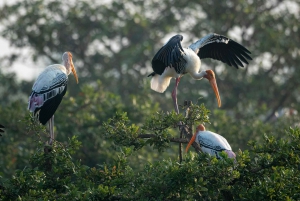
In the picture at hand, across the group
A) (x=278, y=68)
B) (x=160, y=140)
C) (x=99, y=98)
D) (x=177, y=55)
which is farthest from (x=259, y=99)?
(x=160, y=140)

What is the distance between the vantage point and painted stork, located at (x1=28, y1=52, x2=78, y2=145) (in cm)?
836

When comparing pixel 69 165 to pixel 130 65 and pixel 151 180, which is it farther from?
pixel 130 65

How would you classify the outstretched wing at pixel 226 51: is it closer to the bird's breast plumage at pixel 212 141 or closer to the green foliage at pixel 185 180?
the bird's breast plumage at pixel 212 141

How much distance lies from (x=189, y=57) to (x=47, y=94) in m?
1.92

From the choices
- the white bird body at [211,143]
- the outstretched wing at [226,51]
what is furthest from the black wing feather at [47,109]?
the outstretched wing at [226,51]

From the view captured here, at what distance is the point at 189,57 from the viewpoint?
30.0ft

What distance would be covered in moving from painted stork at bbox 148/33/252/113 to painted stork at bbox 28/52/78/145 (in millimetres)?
1187

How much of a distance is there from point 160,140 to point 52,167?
1131mm

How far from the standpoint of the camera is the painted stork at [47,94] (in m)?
8.36

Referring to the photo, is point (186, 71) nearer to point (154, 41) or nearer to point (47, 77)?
point (47, 77)

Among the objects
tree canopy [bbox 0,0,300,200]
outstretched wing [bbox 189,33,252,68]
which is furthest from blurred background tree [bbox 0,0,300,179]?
outstretched wing [bbox 189,33,252,68]

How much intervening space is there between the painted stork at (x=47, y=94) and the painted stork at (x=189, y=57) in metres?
1.19

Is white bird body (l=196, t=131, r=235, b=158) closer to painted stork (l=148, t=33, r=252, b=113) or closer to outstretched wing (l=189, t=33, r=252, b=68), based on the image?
painted stork (l=148, t=33, r=252, b=113)

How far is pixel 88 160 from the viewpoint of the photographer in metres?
11.1
